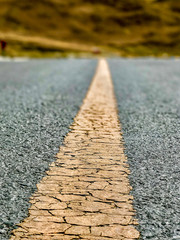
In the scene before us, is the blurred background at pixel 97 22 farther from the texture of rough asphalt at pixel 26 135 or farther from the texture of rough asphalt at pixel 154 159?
the texture of rough asphalt at pixel 154 159

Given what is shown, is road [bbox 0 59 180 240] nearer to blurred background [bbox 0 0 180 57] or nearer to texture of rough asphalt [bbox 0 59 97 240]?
texture of rough asphalt [bbox 0 59 97 240]

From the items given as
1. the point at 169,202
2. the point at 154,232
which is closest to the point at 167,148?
the point at 169,202

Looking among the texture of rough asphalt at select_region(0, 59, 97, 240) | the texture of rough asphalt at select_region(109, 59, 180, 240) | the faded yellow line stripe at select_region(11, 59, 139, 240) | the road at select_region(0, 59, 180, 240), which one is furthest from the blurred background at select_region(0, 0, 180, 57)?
the faded yellow line stripe at select_region(11, 59, 139, 240)

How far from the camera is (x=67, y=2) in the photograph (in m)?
132

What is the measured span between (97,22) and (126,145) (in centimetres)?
12141

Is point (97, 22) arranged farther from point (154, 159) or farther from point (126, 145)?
point (154, 159)

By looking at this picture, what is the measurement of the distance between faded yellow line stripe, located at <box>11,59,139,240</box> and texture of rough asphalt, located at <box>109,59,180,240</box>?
0.06 m

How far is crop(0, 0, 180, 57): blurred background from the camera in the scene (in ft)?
351

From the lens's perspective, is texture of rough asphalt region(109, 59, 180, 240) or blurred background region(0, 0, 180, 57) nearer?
texture of rough asphalt region(109, 59, 180, 240)

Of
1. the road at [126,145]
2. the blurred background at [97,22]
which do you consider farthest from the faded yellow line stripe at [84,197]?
the blurred background at [97,22]

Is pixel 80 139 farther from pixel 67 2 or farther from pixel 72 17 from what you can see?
pixel 67 2

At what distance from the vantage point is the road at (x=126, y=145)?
1.96 metres

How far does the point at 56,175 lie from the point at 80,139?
90 cm

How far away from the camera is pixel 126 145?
3111 mm
